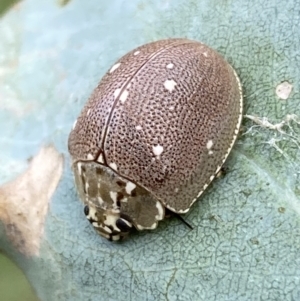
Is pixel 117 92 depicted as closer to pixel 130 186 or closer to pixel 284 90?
pixel 130 186

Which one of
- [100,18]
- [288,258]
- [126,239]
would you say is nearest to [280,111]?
[288,258]

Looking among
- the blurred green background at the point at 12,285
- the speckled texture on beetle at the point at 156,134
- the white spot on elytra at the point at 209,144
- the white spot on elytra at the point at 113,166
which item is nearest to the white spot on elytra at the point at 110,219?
the speckled texture on beetle at the point at 156,134

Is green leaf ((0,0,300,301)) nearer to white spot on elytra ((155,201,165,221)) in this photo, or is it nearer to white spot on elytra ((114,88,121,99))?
white spot on elytra ((155,201,165,221))

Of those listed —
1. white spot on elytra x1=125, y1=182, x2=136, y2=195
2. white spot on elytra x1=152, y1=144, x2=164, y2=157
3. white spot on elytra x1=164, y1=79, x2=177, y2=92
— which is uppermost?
white spot on elytra x1=164, y1=79, x2=177, y2=92

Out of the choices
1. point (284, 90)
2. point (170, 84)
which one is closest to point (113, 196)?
point (170, 84)

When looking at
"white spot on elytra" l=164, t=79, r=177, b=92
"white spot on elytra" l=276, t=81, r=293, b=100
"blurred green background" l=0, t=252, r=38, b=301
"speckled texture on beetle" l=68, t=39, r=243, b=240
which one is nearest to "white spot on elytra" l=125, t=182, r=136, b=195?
"speckled texture on beetle" l=68, t=39, r=243, b=240

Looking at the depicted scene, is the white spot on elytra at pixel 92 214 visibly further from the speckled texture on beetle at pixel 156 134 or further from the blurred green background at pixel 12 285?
the blurred green background at pixel 12 285
